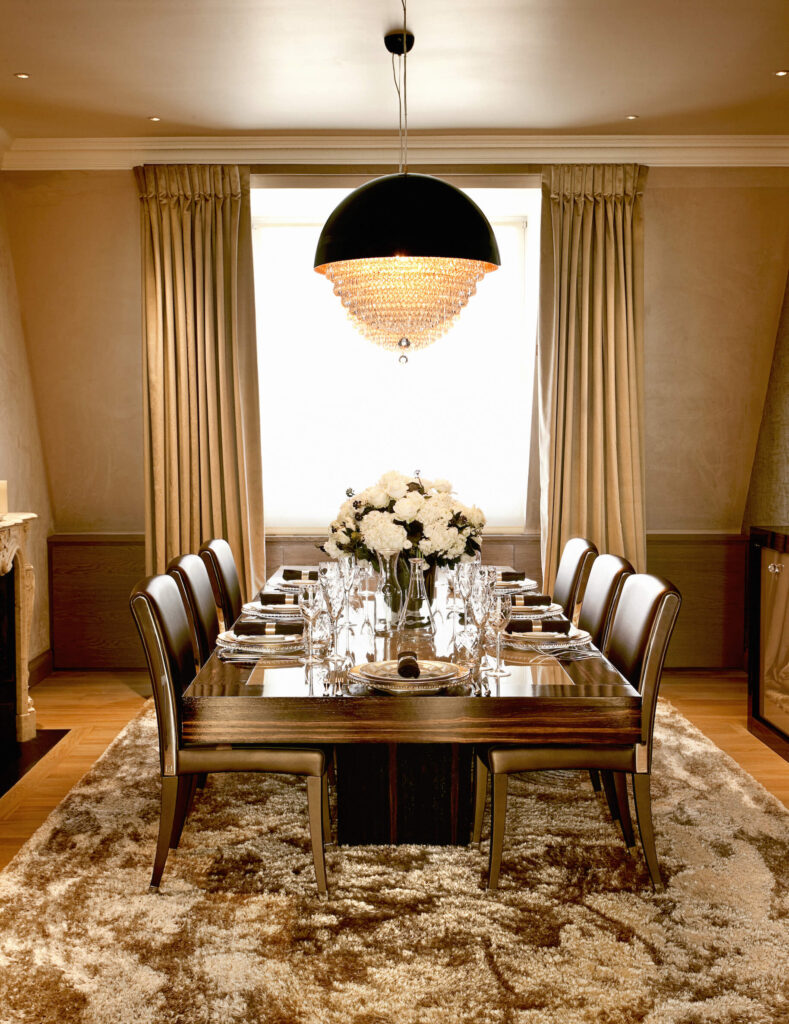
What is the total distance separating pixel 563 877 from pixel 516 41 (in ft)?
9.55

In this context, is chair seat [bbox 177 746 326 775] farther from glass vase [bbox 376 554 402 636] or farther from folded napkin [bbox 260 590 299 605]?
folded napkin [bbox 260 590 299 605]

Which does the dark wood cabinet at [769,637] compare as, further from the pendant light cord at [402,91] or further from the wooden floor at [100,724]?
the pendant light cord at [402,91]

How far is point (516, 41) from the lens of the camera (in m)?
3.59

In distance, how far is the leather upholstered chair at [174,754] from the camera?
256 centimetres

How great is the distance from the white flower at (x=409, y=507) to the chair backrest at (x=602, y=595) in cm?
71

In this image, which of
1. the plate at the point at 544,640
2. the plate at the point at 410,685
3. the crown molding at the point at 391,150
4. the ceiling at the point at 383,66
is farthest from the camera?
the crown molding at the point at 391,150

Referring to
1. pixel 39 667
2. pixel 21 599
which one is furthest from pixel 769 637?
pixel 39 667

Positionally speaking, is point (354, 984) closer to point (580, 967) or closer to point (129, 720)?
point (580, 967)

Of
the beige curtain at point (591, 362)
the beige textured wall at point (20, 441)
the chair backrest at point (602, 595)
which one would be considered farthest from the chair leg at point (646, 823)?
the beige textured wall at point (20, 441)

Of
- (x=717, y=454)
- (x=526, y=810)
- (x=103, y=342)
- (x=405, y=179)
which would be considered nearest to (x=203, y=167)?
(x=103, y=342)

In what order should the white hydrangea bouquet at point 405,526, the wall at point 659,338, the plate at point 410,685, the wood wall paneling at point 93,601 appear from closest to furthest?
the plate at point 410,685
the white hydrangea bouquet at point 405,526
the wall at point 659,338
the wood wall paneling at point 93,601

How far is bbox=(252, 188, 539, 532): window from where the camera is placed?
5.62 meters

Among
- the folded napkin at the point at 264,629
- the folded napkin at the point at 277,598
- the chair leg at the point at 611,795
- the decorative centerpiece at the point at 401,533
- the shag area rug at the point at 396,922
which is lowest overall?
the shag area rug at the point at 396,922

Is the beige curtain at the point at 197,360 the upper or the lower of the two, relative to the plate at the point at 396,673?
upper
